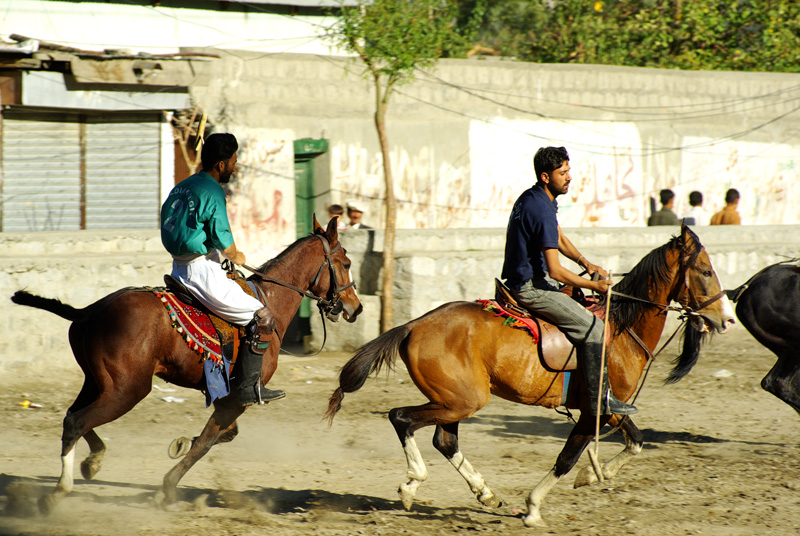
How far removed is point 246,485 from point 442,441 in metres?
1.61

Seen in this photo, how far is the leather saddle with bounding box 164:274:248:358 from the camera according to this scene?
5.75 m

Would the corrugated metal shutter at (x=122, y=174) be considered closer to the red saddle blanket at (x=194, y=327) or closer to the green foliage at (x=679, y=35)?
the red saddle blanket at (x=194, y=327)

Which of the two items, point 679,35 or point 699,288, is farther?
point 679,35

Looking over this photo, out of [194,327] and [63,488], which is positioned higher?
[194,327]

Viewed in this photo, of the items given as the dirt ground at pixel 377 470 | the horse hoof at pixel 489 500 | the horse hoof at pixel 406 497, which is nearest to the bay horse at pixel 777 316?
the dirt ground at pixel 377 470

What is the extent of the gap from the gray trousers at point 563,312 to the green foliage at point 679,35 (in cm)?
1831

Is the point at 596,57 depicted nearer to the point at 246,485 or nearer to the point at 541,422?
the point at 541,422

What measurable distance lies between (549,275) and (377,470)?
2.32 meters

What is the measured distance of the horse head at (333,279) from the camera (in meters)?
6.37

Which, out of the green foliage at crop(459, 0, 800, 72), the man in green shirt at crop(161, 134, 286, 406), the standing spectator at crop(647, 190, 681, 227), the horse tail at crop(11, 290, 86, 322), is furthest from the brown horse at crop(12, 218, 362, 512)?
the green foliage at crop(459, 0, 800, 72)

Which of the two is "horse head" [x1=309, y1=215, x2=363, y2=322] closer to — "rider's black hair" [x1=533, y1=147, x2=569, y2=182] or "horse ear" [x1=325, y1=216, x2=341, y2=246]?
"horse ear" [x1=325, y1=216, x2=341, y2=246]

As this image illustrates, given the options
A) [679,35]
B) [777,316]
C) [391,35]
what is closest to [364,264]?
[391,35]

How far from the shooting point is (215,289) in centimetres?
565

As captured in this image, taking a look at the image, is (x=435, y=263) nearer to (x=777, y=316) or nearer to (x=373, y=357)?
(x=777, y=316)
